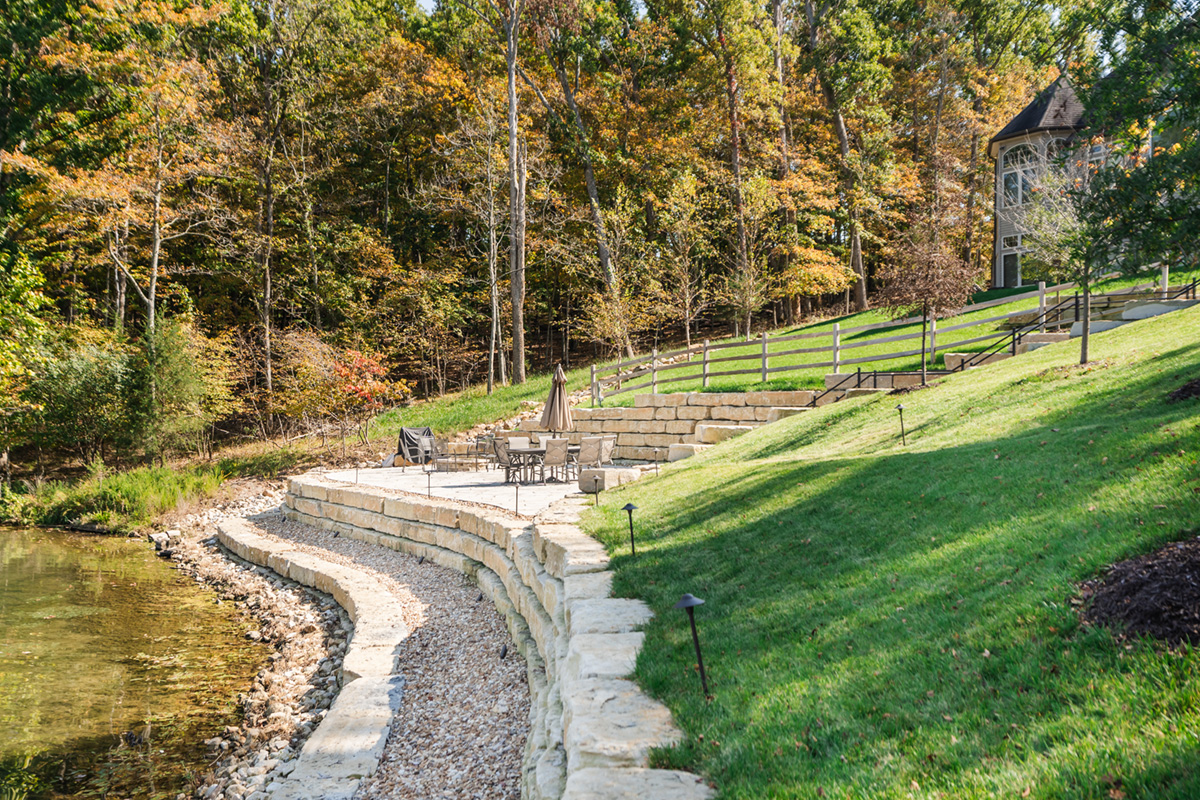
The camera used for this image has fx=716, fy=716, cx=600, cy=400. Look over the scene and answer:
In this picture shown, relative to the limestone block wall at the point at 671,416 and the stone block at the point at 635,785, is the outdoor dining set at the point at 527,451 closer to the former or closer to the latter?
the limestone block wall at the point at 671,416

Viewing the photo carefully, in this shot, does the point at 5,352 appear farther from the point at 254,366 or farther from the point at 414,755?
the point at 414,755

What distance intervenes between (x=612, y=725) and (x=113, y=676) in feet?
21.1

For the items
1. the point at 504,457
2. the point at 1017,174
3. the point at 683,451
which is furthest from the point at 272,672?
the point at 1017,174

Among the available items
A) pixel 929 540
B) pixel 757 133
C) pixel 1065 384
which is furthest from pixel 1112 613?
pixel 757 133

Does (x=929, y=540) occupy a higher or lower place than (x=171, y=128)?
lower

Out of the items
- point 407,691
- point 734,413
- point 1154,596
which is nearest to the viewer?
point 1154,596

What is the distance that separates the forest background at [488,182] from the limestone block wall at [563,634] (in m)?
8.98

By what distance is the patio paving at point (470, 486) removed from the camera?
10562mm

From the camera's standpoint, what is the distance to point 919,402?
10125mm

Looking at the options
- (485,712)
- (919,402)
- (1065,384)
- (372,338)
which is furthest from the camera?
(372,338)

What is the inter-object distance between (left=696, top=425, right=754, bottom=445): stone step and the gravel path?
596 cm

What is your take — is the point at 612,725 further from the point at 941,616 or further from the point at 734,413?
the point at 734,413

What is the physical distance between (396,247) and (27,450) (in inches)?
551

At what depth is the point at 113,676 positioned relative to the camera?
23.3 feet
